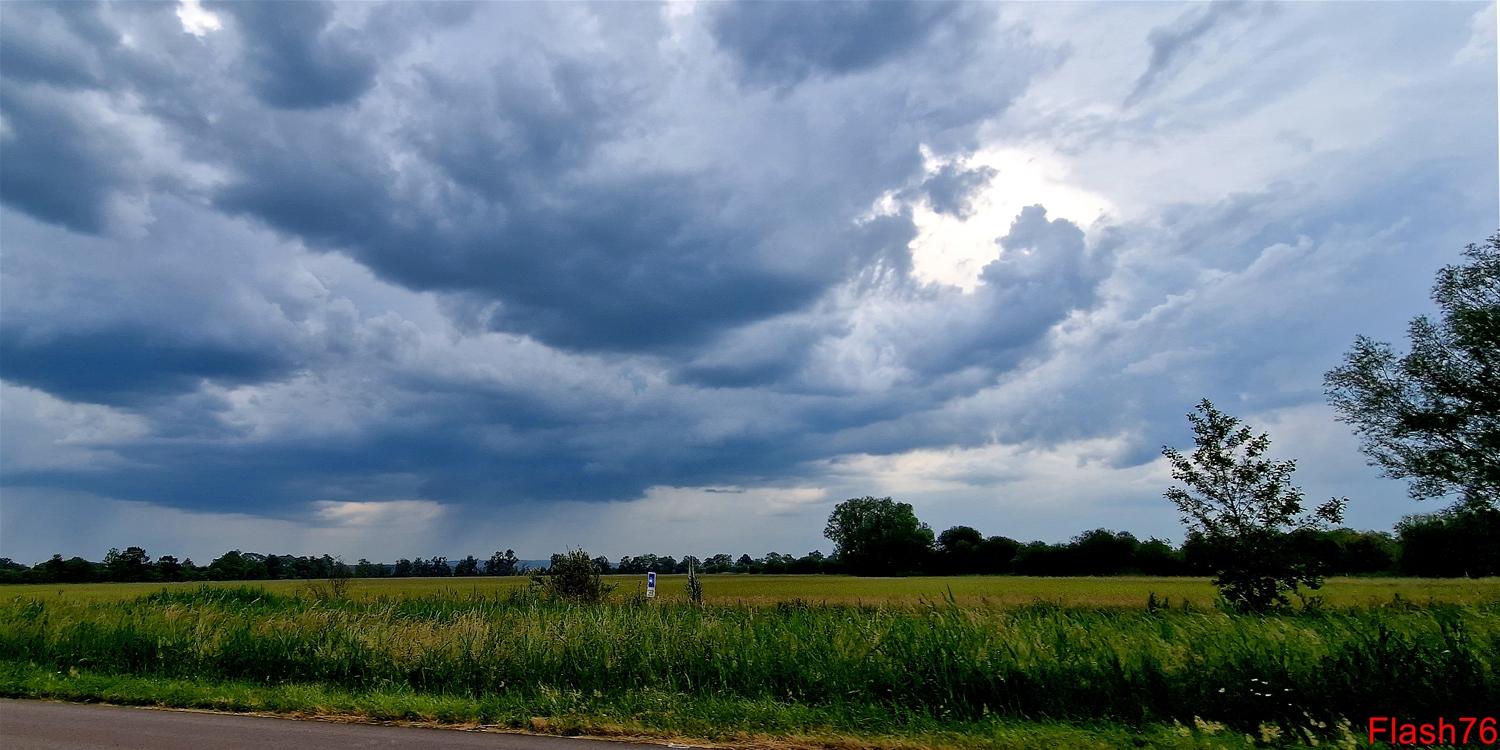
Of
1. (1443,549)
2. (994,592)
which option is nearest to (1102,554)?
(1443,549)

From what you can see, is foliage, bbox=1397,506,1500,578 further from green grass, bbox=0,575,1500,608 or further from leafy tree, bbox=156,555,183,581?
leafy tree, bbox=156,555,183,581

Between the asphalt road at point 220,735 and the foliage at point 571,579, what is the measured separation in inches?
759

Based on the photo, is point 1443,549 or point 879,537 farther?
point 879,537

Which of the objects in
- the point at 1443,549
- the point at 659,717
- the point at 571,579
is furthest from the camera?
the point at 1443,549

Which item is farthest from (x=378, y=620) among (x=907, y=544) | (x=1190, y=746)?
(x=907, y=544)

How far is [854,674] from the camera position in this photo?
11828 millimetres

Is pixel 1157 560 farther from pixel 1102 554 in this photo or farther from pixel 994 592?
pixel 994 592

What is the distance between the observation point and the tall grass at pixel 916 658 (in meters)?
10.4

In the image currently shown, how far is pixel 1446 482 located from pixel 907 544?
8134 centimetres

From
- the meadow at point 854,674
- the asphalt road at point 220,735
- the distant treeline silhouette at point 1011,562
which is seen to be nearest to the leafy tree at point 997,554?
the distant treeline silhouette at point 1011,562

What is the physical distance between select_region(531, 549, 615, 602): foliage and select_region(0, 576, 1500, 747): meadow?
1435 centimetres

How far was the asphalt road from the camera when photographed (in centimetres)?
931

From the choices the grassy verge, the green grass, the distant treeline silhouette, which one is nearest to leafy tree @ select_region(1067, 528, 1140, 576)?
the distant treeline silhouette

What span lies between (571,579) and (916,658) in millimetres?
21682
